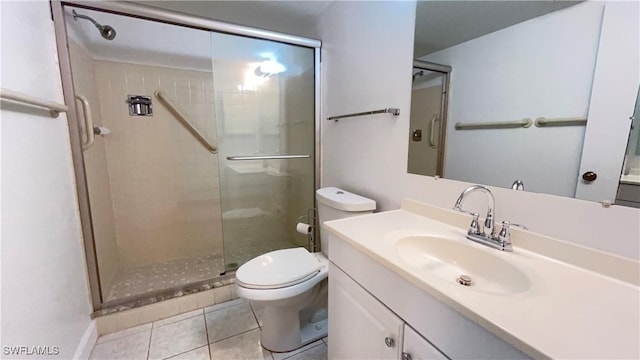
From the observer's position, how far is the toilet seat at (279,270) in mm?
1238

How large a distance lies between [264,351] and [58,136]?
59.8 inches

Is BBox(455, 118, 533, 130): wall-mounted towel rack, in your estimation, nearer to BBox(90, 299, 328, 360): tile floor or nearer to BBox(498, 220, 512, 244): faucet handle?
BBox(498, 220, 512, 244): faucet handle

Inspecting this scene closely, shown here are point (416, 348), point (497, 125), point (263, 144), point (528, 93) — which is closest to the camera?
point (416, 348)

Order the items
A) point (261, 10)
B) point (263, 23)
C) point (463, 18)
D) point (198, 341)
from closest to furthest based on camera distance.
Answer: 1. point (463, 18)
2. point (198, 341)
3. point (261, 10)
4. point (263, 23)

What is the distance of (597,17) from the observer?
0.70 metres

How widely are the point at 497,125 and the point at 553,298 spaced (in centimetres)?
59

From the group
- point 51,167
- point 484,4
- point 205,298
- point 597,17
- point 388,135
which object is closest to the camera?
point 597,17

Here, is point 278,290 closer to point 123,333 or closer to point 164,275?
point 123,333

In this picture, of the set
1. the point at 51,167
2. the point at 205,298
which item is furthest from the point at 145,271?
the point at 51,167

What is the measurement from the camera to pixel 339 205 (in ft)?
4.63

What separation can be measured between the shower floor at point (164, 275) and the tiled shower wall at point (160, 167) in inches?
3.8

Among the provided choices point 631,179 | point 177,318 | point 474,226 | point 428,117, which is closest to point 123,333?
point 177,318

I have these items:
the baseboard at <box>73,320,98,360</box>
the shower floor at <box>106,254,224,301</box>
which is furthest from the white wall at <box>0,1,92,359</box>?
the shower floor at <box>106,254,224,301</box>

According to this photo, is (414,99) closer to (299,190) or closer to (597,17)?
(597,17)
